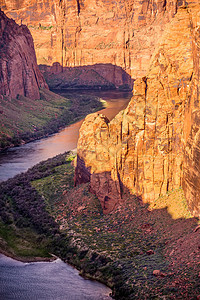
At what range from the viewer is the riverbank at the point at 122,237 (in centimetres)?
2730

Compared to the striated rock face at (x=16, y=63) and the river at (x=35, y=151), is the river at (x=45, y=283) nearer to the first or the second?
the river at (x=35, y=151)

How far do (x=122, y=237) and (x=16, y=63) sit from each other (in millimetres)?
73699

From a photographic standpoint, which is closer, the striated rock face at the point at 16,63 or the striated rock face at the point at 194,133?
the striated rock face at the point at 194,133

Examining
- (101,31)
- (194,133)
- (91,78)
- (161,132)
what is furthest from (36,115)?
(101,31)

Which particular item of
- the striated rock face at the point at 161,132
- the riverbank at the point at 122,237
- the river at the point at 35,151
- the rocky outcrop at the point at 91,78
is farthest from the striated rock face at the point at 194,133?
the rocky outcrop at the point at 91,78

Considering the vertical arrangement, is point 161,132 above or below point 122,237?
above

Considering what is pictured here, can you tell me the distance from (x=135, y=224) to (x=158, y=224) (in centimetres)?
209

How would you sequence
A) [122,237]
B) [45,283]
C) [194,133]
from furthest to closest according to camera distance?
[122,237], [45,283], [194,133]

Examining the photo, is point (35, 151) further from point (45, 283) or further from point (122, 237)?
point (45, 283)

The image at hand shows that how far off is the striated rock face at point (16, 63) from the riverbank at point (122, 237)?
54.7m

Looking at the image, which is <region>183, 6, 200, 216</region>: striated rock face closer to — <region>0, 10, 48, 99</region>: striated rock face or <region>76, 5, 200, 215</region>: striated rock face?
<region>76, 5, 200, 215</region>: striated rock face

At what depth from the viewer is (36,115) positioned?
10106 centimetres

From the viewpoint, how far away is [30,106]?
10338 centimetres

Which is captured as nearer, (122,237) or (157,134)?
(122,237)
